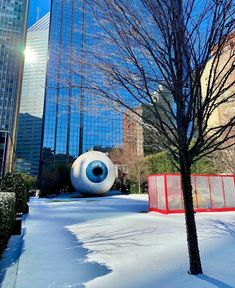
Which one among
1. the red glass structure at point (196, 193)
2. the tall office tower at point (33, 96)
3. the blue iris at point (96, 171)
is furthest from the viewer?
the blue iris at point (96, 171)

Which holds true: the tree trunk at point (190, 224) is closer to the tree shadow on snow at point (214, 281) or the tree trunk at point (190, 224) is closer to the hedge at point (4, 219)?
the tree shadow on snow at point (214, 281)

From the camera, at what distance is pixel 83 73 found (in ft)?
11.5

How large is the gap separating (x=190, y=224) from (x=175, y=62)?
2180mm

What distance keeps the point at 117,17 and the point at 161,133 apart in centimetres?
168

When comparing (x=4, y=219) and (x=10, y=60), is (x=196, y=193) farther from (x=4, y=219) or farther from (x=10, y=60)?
(x=10, y=60)

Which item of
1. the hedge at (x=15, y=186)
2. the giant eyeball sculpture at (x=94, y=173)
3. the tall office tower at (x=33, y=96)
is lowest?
the hedge at (x=15, y=186)

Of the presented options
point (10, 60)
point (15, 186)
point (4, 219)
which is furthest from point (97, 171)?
point (10, 60)

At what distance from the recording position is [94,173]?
22703 mm

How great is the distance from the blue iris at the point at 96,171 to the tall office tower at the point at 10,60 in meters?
44.0

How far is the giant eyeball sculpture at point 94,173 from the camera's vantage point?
22516mm

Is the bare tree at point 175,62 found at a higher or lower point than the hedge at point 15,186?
higher

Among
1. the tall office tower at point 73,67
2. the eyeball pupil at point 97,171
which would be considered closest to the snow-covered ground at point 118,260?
the tall office tower at point 73,67

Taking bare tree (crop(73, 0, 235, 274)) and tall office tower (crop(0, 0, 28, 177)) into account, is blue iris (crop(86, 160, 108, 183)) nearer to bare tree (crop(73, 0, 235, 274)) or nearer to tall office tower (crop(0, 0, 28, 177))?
bare tree (crop(73, 0, 235, 274))

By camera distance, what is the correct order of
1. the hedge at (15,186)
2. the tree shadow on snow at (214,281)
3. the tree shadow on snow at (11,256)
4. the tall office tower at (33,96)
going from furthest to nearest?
the hedge at (15,186) → the tall office tower at (33,96) → the tree shadow on snow at (11,256) → the tree shadow on snow at (214,281)
